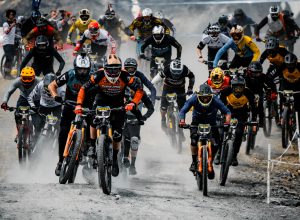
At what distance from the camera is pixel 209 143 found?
1689cm

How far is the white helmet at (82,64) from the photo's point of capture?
17297 mm

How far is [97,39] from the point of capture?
25469 mm

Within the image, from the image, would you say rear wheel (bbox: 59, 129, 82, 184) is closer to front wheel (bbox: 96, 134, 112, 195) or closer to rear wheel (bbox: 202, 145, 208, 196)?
front wheel (bbox: 96, 134, 112, 195)

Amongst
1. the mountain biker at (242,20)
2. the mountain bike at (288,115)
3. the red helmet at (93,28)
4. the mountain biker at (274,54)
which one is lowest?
the mountain bike at (288,115)

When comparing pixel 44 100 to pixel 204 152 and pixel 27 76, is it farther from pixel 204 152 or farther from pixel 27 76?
pixel 204 152

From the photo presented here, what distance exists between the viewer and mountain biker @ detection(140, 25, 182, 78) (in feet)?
80.6

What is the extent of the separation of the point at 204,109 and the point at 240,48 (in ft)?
18.6

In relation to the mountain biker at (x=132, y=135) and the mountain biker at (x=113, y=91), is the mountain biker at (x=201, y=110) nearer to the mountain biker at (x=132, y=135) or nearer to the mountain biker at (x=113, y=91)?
the mountain biker at (x=113, y=91)

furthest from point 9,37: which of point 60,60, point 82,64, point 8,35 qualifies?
point 82,64

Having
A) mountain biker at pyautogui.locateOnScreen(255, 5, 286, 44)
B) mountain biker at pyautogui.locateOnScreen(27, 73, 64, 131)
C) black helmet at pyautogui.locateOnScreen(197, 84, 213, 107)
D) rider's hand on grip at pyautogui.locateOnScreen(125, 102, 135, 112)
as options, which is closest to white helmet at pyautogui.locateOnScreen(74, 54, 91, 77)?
rider's hand on grip at pyautogui.locateOnScreen(125, 102, 135, 112)

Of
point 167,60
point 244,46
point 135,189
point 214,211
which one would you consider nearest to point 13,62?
point 167,60

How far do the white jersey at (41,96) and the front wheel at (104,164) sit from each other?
411 centimetres

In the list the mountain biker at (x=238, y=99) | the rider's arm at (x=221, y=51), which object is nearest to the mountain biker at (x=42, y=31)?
the rider's arm at (x=221, y=51)

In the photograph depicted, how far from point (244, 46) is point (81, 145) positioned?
24.8 ft
